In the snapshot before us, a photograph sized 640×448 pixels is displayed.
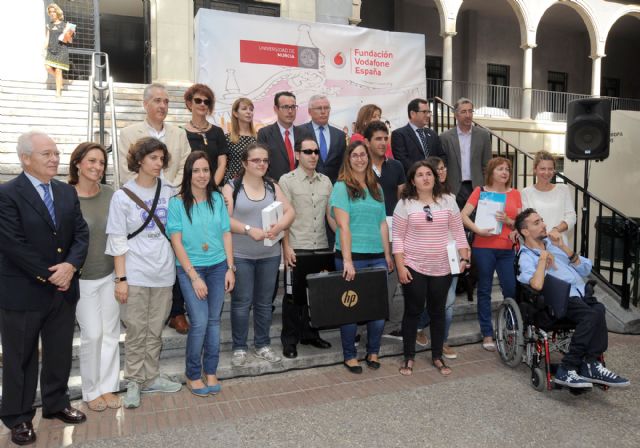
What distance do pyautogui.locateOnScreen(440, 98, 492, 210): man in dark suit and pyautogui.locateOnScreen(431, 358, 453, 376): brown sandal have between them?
1912 mm

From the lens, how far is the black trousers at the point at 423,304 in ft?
14.3

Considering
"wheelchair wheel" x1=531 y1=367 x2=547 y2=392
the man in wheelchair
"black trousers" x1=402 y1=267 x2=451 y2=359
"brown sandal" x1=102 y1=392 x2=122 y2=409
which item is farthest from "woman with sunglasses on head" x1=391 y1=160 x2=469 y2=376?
"brown sandal" x1=102 y1=392 x2=122 y2=409

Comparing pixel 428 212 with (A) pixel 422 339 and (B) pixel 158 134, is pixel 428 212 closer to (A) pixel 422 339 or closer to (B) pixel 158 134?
(A) pixel 422 339

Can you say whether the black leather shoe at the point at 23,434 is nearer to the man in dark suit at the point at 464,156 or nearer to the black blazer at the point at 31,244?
the black blazer at the point at 31,244

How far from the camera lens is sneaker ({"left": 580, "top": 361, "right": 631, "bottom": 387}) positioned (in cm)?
386

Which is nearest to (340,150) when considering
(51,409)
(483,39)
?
(51,409)

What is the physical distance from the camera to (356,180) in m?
4.30

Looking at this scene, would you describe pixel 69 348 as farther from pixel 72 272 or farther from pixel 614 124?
pixel 614 124

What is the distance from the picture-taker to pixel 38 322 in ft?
10.7

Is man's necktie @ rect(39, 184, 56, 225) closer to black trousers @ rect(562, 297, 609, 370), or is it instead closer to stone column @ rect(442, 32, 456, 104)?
black trousers @ rect(562, 297, 609, 370)

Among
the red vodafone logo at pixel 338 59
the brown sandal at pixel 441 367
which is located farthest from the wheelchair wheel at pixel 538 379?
the red vodafone logo at pixel 338 59

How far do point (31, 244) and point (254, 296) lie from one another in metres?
1.73

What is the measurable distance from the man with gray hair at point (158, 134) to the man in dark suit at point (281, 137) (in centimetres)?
77

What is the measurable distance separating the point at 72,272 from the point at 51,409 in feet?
3.13
